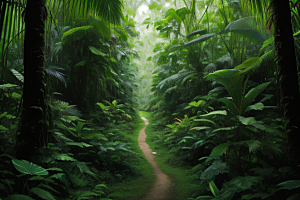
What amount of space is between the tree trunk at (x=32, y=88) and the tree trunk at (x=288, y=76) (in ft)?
10.1

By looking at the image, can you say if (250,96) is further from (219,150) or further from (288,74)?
(288,74)

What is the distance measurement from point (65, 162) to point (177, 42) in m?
8.37

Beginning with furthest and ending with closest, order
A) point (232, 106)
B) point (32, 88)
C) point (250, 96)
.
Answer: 1. point (232, 106)
2. point (250, 96)
3. point (32, 88)

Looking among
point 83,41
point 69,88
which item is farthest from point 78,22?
point 69,88

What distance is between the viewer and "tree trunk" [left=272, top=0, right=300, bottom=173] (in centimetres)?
244

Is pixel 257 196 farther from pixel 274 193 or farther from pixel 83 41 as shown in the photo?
pixel 83 41

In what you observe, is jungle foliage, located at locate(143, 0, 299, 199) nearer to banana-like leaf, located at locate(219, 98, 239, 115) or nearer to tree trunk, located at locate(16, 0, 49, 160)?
banana-like leaf, located at locate(219, 98, 239, 115)

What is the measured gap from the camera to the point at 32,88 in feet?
7.61

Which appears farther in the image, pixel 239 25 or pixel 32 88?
pixel 239 25

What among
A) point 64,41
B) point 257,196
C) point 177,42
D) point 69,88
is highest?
point 177,42

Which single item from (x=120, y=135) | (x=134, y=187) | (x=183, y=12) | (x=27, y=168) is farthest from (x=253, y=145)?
(x=183, y=12)

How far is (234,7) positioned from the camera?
7.53 meters

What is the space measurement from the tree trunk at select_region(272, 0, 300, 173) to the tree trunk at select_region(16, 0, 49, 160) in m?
3.09

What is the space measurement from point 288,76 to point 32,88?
3.22 metres
